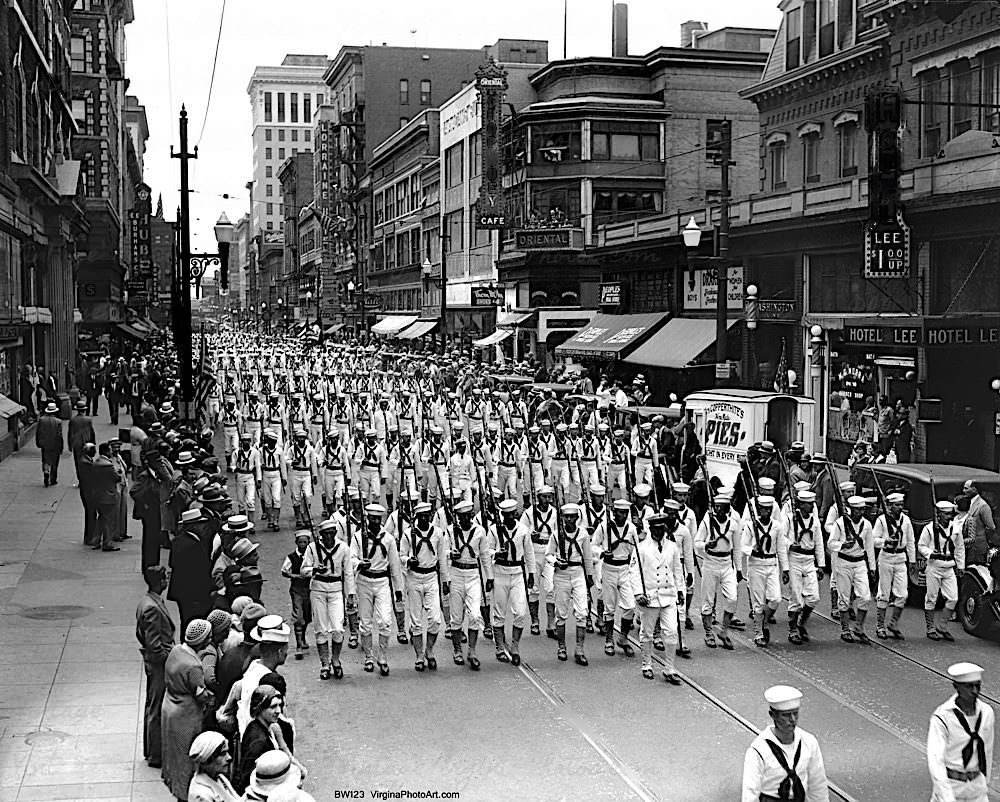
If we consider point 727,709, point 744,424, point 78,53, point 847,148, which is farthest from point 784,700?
point 78,53

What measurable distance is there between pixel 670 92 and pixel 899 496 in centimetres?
3733

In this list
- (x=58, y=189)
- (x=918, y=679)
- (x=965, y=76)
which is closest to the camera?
(x=918, y=679)

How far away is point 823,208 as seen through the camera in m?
29.0

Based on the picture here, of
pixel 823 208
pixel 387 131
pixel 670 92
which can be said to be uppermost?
pixel 387 131

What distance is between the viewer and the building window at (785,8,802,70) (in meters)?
32.8

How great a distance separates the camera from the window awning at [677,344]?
34094 millimetres

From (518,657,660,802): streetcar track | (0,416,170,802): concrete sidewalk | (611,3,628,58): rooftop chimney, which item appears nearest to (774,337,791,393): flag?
(0,416,170,802): concrete sidewalk

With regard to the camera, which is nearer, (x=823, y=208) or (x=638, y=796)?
(x=638, y=796)

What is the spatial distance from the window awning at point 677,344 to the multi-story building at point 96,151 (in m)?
29.6

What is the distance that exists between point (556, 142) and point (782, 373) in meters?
20.4

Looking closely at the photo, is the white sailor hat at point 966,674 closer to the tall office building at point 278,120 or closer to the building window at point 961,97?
the building window at point 961,97

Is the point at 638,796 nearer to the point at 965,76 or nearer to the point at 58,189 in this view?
the point at 965,76

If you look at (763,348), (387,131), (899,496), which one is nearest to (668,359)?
(763,348)

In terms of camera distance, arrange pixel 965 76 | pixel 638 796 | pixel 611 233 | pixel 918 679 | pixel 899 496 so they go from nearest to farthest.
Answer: pixel 638 796 < pixel 918 679 < pixel 899 496 < pixel 965 76 < pixel 611 233
